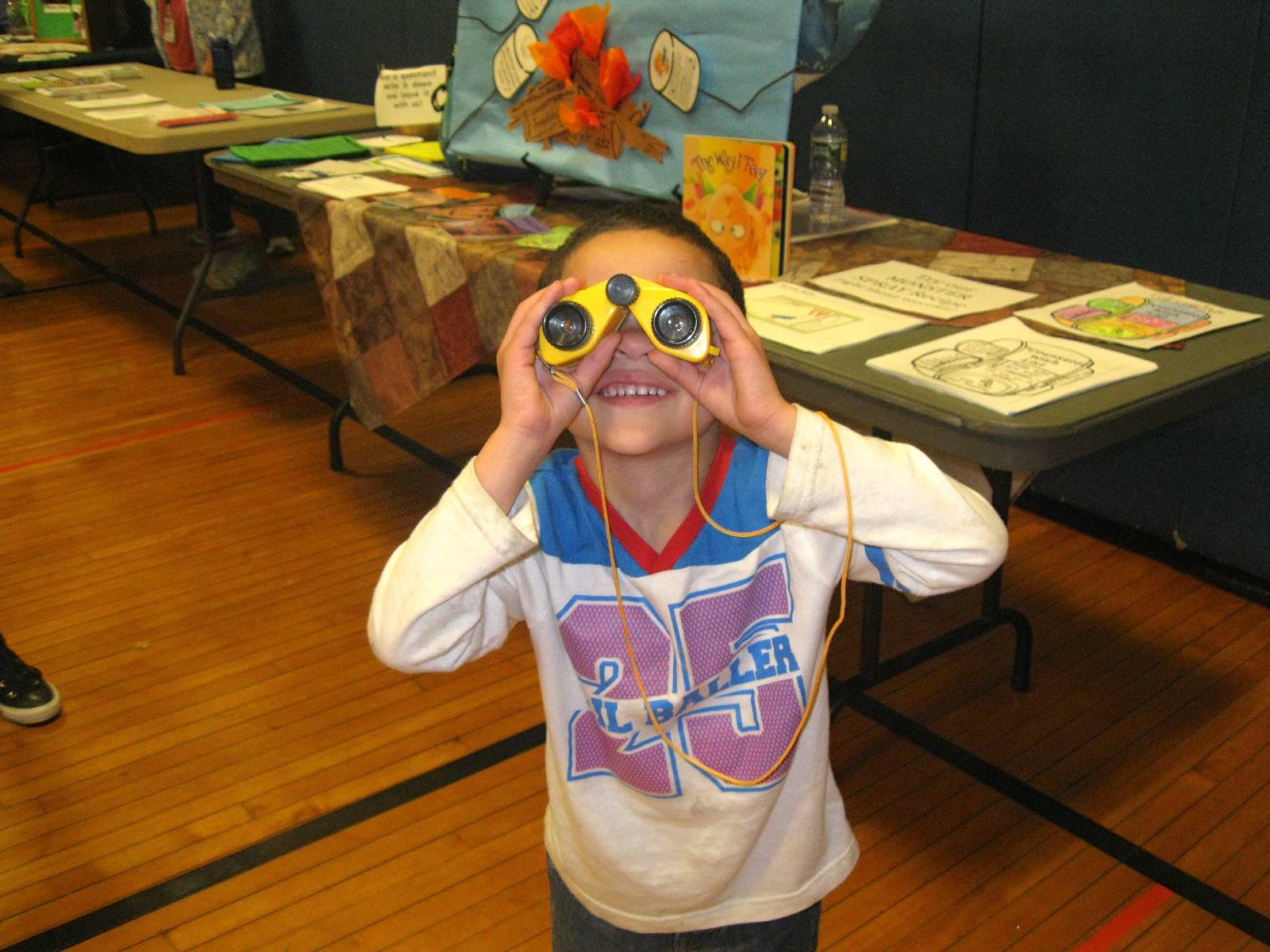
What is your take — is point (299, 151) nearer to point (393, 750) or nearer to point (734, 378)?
point (393, 750)

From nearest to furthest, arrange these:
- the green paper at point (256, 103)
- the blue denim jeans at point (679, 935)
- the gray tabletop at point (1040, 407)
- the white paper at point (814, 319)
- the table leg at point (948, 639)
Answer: the blue denim jeans at point (679, 935), the gray tabletop at point (1040, 407), the white paper at point (814, 319), the table leg at point (948, 639), the green paper at point (256, 103)

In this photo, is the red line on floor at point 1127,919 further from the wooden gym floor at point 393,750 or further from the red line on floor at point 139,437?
the red line on floor at point 139,437

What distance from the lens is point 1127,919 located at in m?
1.56

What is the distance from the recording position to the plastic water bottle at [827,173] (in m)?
2.26

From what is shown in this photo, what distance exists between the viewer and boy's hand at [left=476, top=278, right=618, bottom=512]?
93cm

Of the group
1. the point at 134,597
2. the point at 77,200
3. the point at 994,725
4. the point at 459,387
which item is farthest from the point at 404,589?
the point at 77,200

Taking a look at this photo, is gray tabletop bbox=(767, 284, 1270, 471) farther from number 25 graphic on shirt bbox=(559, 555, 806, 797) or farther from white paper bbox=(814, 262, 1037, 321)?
number 25 graphic on shirt bbox=(559, 555, 806, 797)

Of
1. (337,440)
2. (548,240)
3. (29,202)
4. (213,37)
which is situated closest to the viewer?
(548,240)

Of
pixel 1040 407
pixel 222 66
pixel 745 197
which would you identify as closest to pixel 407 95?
pixel 222 66

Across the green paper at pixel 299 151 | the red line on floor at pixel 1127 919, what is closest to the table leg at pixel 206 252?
the green paper at pixel 299 151

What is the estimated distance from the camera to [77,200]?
238 inches

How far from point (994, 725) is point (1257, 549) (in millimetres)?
761

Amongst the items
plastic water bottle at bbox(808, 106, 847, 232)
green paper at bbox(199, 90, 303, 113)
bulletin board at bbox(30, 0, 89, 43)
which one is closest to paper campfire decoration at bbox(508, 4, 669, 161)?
plastic water bottle at bbox(808, 106, 847, 232)

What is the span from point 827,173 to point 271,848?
60.2 inches
